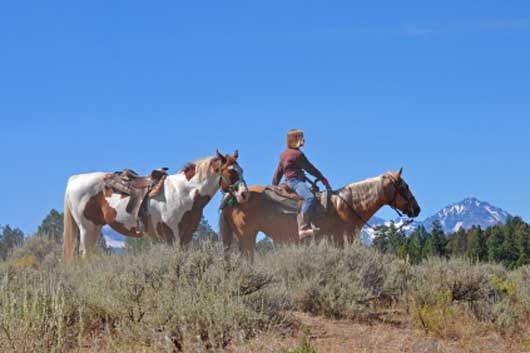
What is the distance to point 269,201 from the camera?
1351 cm

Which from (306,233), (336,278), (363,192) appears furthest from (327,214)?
(336,278)

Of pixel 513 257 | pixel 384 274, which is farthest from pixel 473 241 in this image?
pixel 384 274

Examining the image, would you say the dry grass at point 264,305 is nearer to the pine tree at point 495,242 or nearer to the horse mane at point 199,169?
the horse mane at point 199,169

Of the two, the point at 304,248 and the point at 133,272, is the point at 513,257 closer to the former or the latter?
the point at 304,248

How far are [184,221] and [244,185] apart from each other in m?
1.17

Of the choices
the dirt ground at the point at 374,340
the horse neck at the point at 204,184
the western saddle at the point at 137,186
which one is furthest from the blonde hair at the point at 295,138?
the dirt ground at the point at 374,340

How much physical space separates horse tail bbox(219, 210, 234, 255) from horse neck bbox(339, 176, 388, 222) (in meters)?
2.18

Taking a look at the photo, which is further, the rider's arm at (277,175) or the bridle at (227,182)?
the rider's arm at (277,175)

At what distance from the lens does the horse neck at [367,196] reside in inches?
537

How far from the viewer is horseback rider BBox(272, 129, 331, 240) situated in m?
13.0

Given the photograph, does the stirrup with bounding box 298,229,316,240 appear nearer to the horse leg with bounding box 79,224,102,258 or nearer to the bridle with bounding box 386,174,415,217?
the bridle with bounding box 386,174,415,217

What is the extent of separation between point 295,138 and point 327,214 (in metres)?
1.51

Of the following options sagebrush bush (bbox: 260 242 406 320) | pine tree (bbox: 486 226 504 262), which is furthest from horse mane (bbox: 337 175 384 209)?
pine tree (bbox: 486 226 504 262)

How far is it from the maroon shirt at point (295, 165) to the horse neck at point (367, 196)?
0.74m
